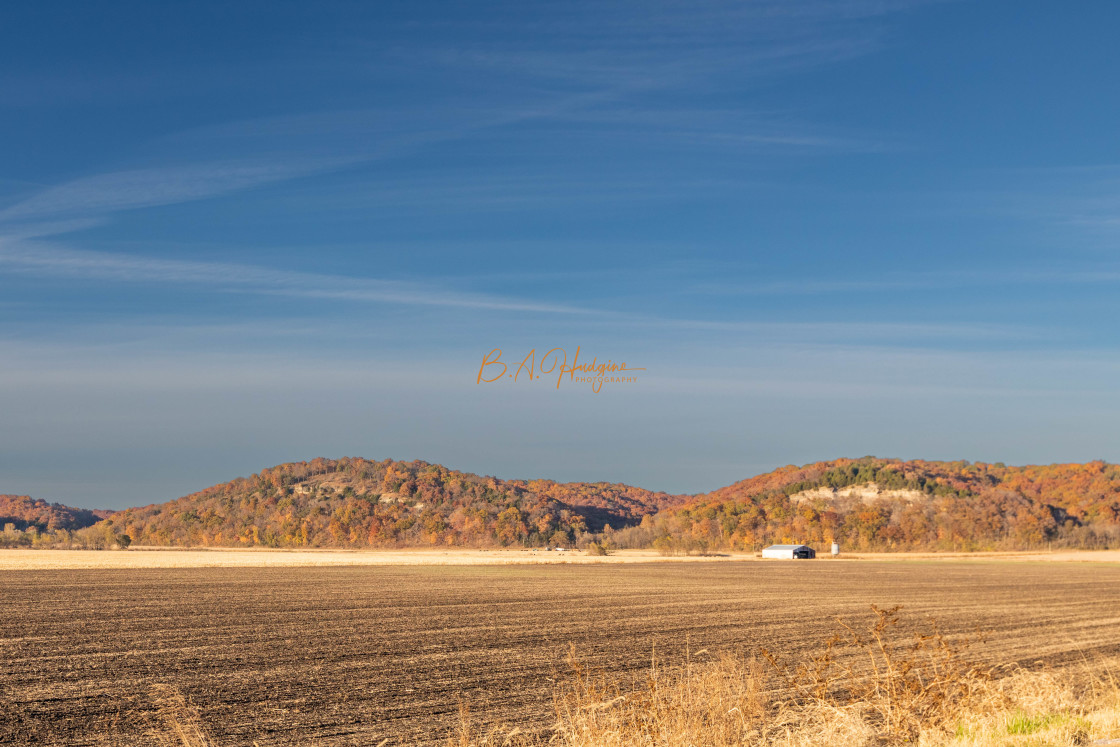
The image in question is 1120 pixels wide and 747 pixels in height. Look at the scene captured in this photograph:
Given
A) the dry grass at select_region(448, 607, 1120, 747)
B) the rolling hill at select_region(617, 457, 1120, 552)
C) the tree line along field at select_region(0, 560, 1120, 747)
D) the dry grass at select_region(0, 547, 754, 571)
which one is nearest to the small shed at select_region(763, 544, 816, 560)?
the dry grass at select_region(0, 547, 754, 571)

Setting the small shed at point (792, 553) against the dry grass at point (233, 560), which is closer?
the dry grass at point (233, 560)

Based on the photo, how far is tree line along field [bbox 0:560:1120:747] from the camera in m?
15.2

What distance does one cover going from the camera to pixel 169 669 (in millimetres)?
20016

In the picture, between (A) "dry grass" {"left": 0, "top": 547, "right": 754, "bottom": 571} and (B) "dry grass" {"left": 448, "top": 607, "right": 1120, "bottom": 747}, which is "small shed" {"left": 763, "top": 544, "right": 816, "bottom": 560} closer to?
(A) "dry grass" {"left": 0, "top": 547, "right": 754, "bottom": 571}

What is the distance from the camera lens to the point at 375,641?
25141 millimetres

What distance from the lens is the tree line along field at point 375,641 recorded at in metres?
15.2

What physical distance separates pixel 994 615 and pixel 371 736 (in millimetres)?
30070

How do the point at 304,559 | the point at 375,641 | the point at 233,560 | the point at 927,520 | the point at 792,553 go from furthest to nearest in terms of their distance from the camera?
the point at 927,520
the point at 792,553
the point at 304,559
the point at 233,560
the point at 375,641

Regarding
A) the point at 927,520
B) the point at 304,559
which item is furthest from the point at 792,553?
the point at 304,559

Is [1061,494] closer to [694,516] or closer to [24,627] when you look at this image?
[694,516]

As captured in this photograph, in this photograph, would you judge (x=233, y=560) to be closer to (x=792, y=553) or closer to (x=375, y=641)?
(x=792, y=553)

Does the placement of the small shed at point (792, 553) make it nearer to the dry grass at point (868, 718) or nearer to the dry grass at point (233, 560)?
the dry grass at point (233, 560)

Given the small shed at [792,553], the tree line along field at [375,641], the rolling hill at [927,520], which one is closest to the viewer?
the tree line along field at [375,641]

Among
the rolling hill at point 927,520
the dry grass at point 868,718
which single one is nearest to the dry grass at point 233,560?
the rolling hill at point 927,520
